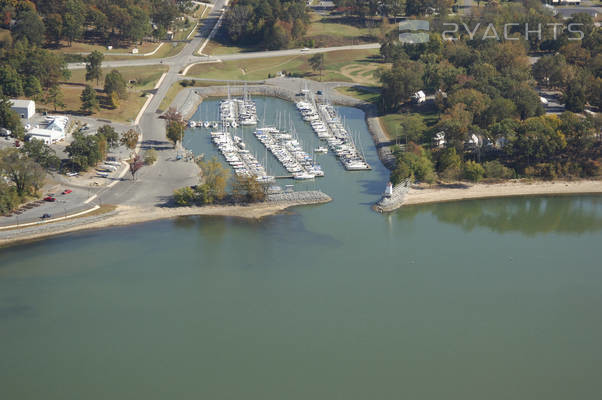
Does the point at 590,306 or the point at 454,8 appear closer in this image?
the point at 590,306

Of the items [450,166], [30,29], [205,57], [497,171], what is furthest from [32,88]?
[497,171]

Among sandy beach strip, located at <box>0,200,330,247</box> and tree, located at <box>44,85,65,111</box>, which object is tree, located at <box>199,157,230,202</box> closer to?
sandy beach strip, located at <box>0,200,330,247</box>

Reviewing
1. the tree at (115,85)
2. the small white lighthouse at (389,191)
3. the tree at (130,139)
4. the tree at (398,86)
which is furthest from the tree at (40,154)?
the tree at (398,86)

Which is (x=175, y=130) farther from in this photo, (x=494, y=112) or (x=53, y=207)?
(x=494, y=112)

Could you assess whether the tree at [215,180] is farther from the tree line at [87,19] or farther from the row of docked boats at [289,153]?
the tree line at [87,19]

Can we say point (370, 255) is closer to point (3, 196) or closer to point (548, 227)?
point (548, 227)

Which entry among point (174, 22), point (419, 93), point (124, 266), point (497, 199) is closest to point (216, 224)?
point (124, 266)
